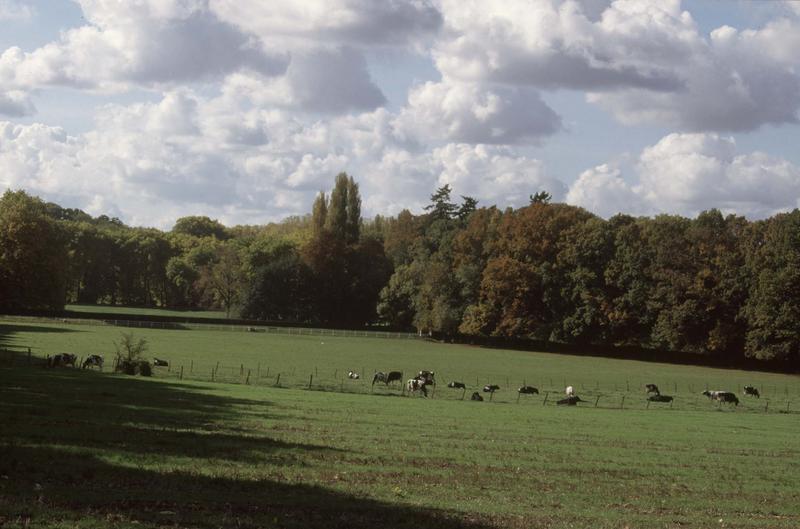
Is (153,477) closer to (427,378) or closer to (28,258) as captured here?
(427,378)

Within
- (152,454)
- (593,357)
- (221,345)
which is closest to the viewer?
(152,454)

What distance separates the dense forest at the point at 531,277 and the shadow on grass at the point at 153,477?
75094mm

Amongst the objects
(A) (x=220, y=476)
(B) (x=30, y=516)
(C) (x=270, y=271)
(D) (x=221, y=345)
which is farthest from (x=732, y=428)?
(C) (x=270, y=271)

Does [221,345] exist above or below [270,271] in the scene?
below

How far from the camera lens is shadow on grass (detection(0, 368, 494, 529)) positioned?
610 inches

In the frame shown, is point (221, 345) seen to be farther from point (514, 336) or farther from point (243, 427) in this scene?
point (243, 427)

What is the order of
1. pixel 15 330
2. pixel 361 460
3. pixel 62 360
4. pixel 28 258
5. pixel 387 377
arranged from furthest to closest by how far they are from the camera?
pixel 28 258 < pixel 15 330 < pixel 387 377 < pixel 62 360 < pixel 361 460

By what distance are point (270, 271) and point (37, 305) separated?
38.0m

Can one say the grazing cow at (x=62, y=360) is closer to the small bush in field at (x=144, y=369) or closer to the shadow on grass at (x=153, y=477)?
the small bush in field at (x=144, y=369)

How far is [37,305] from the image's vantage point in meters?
112

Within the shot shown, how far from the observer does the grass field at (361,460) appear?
55.7 feet

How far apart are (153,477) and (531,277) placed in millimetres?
93588

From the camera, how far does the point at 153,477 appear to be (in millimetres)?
18766

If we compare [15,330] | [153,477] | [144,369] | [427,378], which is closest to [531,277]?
[427,378]
